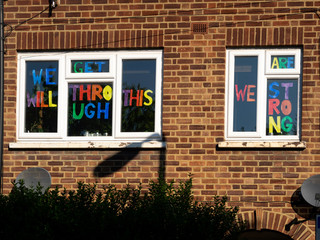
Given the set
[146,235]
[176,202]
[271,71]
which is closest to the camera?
[146,235]

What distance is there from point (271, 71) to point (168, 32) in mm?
1642

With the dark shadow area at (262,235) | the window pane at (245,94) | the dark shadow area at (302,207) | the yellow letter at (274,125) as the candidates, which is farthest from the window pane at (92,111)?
the dark shadow area at (302,207)

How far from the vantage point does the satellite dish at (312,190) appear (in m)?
7.39

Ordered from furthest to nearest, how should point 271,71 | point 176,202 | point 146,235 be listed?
point 271,71
point 176,202
point 146,235

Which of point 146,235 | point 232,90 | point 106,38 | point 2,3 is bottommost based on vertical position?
point 146,235

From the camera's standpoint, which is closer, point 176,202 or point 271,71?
point 176,202

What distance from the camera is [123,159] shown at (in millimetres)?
8070

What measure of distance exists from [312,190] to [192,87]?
226 centimetres

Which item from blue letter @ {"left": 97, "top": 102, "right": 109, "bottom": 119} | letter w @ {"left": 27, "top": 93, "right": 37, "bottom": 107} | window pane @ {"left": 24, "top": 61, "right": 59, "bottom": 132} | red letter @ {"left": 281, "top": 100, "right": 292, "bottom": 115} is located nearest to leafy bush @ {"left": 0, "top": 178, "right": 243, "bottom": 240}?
blue letter @ {"left": 97, "top": 102, "right": 109, "bottom": 119}

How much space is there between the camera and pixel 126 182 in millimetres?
8055

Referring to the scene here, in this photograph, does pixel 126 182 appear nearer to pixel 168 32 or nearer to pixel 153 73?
pixel 153 73

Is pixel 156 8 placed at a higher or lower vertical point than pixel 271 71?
higher

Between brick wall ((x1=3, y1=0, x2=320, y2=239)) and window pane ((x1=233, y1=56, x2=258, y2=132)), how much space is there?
0.24 meters

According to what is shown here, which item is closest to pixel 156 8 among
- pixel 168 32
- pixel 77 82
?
pixel 168 32
